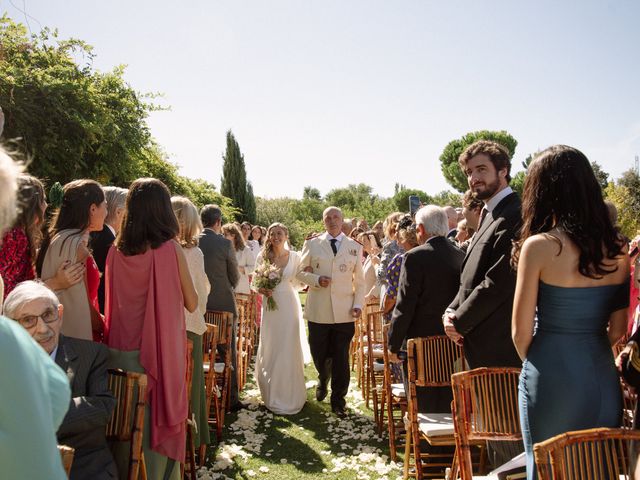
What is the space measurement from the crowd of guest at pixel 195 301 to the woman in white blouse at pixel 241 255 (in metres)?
4.89

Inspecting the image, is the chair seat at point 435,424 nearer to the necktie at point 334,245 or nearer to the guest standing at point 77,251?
the guest standing at point 77,251

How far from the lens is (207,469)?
486cm

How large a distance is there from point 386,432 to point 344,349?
1.19 metres

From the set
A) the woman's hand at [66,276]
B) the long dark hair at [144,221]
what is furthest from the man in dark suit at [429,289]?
the woman's hand at [66,276]

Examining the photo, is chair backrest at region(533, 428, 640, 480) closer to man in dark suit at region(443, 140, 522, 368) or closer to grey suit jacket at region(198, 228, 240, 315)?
man in dark suit at region(443, 140, 522, 368)

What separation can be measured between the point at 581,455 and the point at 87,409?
2.35m

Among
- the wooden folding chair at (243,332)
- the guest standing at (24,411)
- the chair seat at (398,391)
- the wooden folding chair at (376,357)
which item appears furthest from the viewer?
the wooden folding chair at (243,332)

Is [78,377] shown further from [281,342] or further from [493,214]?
[281,342]

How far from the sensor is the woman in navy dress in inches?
94.1

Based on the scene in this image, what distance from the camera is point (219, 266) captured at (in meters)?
6.54

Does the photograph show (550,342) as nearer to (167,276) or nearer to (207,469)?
(167,276)

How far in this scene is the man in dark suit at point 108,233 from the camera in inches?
174

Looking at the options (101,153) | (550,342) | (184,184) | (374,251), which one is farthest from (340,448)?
(184,184)

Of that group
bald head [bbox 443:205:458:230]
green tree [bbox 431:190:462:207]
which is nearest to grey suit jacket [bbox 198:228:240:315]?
bald head [bbox 443:205:458:230]
